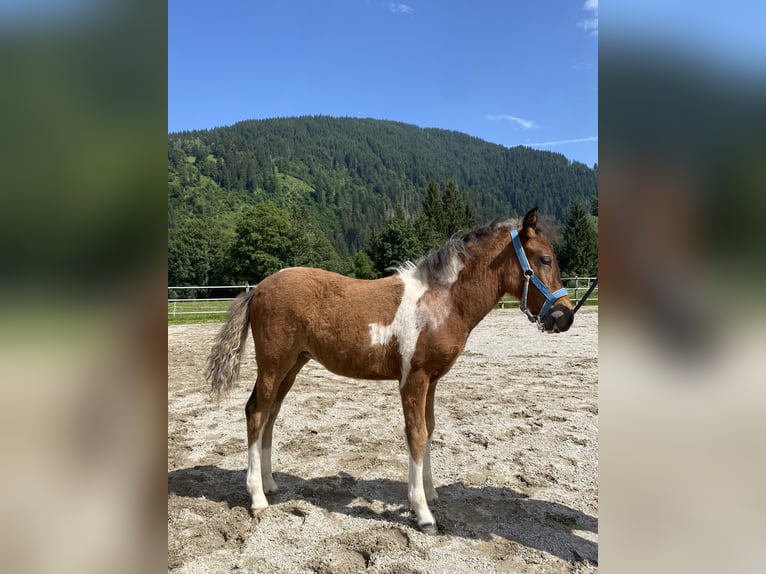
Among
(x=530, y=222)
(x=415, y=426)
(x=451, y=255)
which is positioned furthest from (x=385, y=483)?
(x=530, y=222)

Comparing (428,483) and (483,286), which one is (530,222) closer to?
(483,286)

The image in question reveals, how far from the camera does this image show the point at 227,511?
3.34 m

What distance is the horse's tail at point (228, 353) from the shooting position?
143 inches

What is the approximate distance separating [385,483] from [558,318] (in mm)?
2005

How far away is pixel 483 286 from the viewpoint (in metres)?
3.29

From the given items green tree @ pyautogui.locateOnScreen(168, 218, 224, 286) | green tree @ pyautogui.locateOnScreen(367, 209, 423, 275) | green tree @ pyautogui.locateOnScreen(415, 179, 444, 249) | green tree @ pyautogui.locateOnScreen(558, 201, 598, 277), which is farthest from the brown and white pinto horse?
green tree @ pyautogui.locateOnScreen(168, 218, 224, 286)

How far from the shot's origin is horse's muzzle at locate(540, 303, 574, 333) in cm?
304

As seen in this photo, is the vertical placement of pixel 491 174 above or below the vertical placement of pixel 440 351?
above

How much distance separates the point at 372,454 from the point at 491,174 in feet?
550
